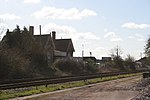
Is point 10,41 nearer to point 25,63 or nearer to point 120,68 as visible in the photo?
point 25,63

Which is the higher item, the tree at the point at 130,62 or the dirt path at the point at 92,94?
the tree at the point at 130,62

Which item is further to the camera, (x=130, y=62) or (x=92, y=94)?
(x=130, y=62)

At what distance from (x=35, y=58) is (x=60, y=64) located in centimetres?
856

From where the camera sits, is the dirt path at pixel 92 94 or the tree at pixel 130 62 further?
the tree at pixel 130 62

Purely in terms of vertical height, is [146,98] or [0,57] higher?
[0,57]

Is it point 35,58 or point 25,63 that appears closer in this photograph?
point 25,63

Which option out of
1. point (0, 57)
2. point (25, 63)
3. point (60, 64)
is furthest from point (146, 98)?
point (60, 64)

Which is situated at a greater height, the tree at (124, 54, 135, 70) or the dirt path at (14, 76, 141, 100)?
the tree at (124, 54, 135, 70)

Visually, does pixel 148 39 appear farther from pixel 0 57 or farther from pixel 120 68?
pixel 0 57

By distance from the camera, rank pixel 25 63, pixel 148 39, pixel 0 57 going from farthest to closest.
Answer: pixel 148 39
pixel 25 63
pixel 0 57

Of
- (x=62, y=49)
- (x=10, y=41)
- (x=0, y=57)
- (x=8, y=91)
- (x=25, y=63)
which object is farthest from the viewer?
(x=62, y=49)

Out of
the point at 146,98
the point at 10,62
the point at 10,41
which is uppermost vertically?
the point at 10,41

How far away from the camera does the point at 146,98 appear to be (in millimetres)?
18672

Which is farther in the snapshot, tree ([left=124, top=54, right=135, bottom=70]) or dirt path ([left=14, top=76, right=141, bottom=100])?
tree ([left=124, top=54, right=135, bottom=70])
